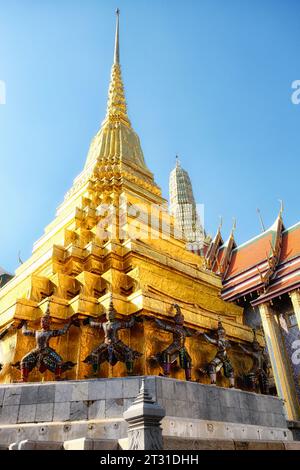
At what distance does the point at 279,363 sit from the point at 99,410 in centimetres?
1490

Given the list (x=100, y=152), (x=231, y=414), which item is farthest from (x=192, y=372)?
(x=100, y=152)

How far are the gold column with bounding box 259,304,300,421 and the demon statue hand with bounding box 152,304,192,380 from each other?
11531 mm

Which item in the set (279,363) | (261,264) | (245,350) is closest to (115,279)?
(245,350)

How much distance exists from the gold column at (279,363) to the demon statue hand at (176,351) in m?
11.5

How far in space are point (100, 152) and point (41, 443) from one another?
546 inches

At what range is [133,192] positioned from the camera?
15.0m

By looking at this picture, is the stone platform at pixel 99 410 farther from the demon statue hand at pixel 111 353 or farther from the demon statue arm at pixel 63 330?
the demon statue arm at pixel 63 330

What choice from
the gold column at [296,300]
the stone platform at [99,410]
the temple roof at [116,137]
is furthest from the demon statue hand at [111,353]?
the gold column at [296,300]

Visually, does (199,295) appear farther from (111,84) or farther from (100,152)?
(111,84)

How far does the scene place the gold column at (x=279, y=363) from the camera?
58.5 feet

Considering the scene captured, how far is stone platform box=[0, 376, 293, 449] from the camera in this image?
6.14m

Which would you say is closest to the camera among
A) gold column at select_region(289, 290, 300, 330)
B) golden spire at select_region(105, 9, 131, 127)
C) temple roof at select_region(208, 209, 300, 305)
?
gold column at select_region(289, 290, 300, 330)

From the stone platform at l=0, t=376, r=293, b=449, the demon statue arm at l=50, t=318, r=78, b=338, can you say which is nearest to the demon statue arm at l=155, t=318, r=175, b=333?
the stone platform at l=0, t=376, r=293, b=449

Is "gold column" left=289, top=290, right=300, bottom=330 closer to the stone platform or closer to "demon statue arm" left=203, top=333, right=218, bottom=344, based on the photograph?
"demon statue arm" left=203, top=333, right=218, bottom=344
